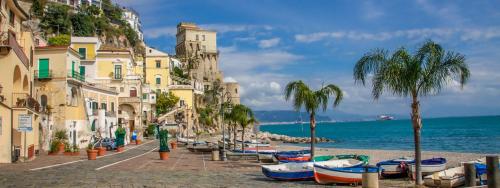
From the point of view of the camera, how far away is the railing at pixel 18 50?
93.7 ft

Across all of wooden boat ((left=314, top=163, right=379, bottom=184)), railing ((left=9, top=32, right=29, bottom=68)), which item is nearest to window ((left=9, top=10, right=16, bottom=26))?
railing ((left=9, top=32, right=29, bottom=68))

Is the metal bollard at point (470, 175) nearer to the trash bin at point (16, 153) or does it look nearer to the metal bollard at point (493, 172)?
the metal bollard at point (493, 172)

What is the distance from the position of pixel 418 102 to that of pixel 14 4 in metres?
25.3

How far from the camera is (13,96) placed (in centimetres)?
2959

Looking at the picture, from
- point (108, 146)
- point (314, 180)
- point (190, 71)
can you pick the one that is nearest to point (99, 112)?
point (108, 146)

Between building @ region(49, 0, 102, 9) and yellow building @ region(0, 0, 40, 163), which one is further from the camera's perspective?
building @ region(49, 0, 102, 9)

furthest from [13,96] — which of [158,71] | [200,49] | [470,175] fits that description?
[200,49]

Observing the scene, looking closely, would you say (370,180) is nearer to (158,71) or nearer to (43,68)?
(43,68)

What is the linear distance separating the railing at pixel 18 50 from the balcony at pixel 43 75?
9734 mm

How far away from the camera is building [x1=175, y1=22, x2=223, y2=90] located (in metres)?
136

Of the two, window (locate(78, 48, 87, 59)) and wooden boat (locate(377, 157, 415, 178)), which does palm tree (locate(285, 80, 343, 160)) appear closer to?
wooden boat (locate(377, 157, 415, 178))

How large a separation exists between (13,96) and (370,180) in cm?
2104

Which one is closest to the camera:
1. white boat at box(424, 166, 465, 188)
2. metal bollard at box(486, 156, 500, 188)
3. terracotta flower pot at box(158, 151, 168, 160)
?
metal bollard at box(486, 156, 500, 188)

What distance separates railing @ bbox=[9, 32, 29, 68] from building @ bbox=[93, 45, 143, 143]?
29464mm
